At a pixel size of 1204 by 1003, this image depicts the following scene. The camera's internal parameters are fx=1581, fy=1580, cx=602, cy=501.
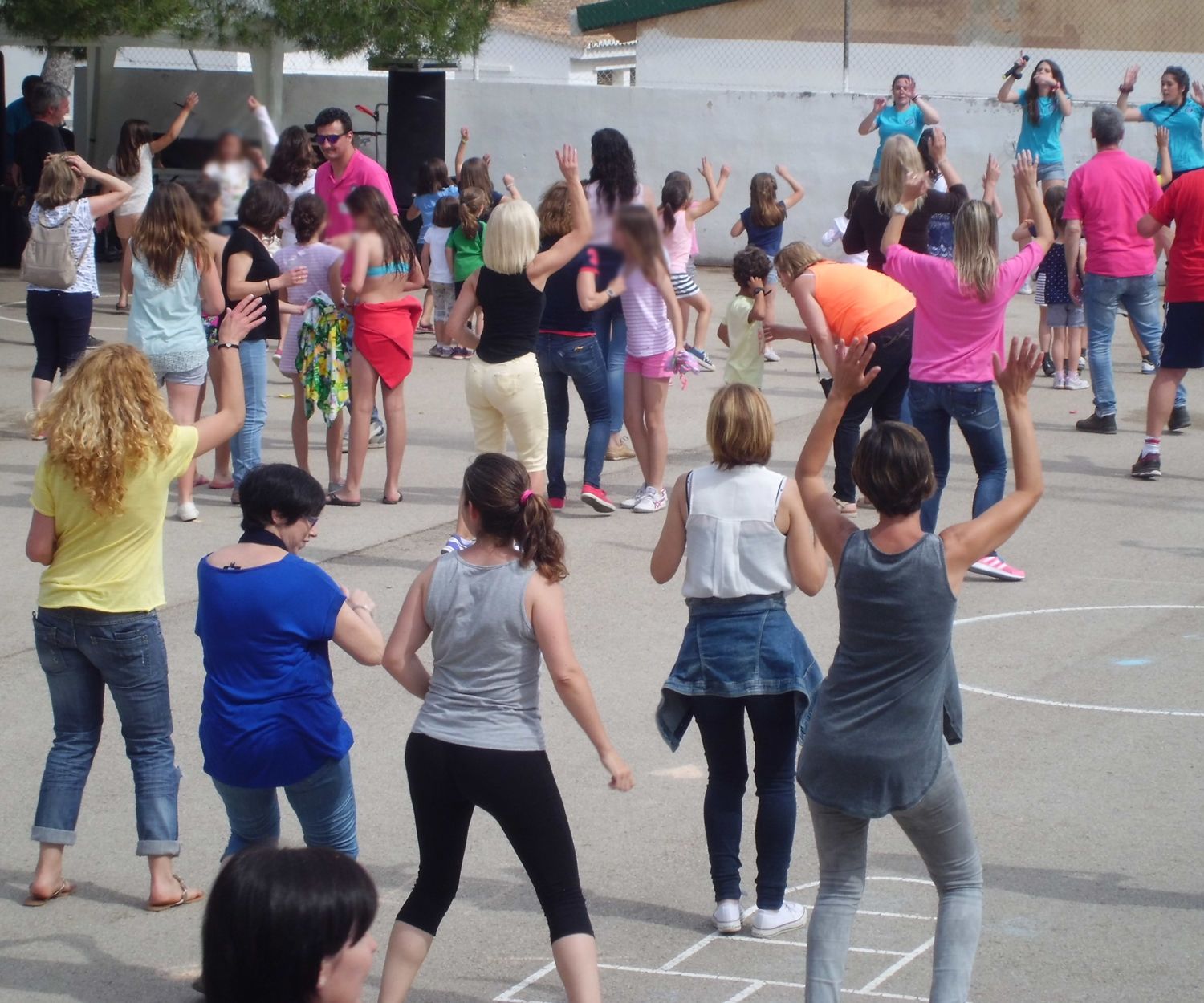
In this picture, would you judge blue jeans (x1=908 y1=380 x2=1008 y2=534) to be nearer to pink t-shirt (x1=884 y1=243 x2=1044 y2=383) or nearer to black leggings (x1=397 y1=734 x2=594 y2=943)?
pink t-shirt (x1=884 y1=243 x2=1044 y2=383)

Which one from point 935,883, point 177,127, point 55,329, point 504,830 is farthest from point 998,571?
point 55,329

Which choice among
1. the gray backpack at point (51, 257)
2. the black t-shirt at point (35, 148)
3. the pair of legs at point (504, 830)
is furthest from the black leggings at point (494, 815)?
the gray backpack at point (51, 257)

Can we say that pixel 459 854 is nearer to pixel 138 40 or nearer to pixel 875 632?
pixel 875 632

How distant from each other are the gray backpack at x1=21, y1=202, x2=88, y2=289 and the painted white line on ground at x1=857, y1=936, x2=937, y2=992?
6886 millimetres

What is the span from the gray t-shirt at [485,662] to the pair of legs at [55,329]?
654 cm

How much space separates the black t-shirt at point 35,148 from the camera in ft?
25.8

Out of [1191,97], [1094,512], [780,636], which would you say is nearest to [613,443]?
[1094,512]

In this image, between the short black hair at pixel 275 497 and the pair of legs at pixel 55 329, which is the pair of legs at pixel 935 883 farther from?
the pair of legs at pixel 55 329

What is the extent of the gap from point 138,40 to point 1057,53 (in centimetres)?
1910

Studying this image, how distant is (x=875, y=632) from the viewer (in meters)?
3.65

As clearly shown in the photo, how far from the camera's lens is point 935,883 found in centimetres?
373

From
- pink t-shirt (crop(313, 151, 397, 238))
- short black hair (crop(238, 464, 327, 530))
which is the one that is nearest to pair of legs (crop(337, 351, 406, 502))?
pink t-shirt (crop(313, 151, 397, 238))

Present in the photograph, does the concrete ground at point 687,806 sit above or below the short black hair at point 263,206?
below

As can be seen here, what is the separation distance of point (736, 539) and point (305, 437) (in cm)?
513
